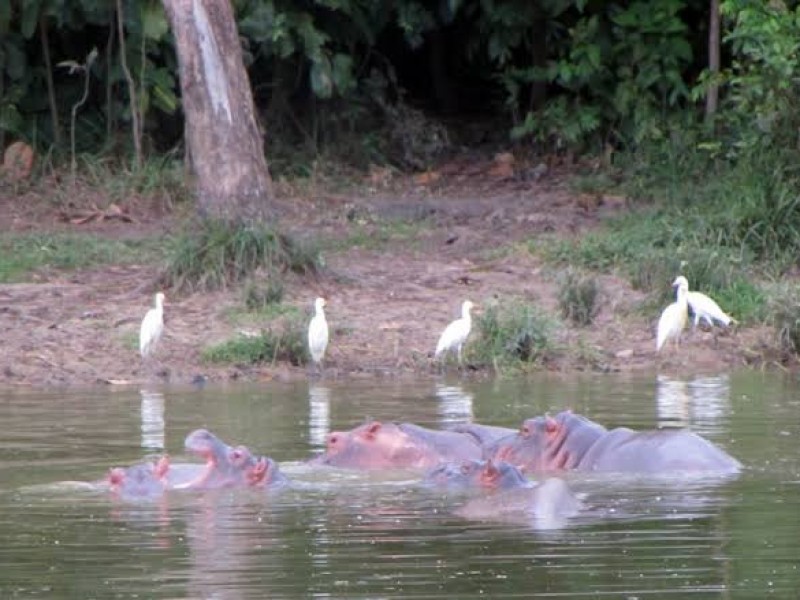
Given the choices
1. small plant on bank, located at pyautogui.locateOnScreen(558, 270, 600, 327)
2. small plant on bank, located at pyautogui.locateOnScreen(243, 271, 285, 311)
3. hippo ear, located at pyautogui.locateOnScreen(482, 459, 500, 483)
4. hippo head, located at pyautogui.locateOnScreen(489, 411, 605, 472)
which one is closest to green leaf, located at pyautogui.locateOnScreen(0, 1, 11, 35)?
small plant on bank, located at pyautogui.locateOnScreen(243, 271, 285, 311)

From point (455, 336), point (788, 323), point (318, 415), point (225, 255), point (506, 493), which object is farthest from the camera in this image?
point (225, 255)

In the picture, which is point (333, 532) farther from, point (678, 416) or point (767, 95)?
point (767, 95)

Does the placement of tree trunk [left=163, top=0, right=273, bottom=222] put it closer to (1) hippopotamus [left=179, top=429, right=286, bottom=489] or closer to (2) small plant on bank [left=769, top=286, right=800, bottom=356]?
(2) small plant on bank [left=769, top=286, right=800, bottom=356]

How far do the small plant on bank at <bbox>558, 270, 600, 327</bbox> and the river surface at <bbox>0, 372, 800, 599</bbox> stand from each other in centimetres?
275

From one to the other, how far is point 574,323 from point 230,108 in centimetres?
355

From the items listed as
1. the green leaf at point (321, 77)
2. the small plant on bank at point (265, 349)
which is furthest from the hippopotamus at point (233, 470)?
the green leaf at point (321, 77)

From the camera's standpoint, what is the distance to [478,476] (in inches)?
363

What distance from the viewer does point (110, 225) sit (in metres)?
19.6

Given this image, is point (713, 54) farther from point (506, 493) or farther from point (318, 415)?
point (506, 493)

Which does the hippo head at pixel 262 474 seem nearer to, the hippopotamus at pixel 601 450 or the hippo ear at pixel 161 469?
the hippo ear at pixel 161 469

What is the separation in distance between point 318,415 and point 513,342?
2870mm

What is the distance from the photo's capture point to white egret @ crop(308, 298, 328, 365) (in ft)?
47.2

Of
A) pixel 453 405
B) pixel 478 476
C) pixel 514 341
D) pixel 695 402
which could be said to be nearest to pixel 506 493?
pixel 478 476

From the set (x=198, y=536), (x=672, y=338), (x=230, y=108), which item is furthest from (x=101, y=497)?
(x=230, y=108)
